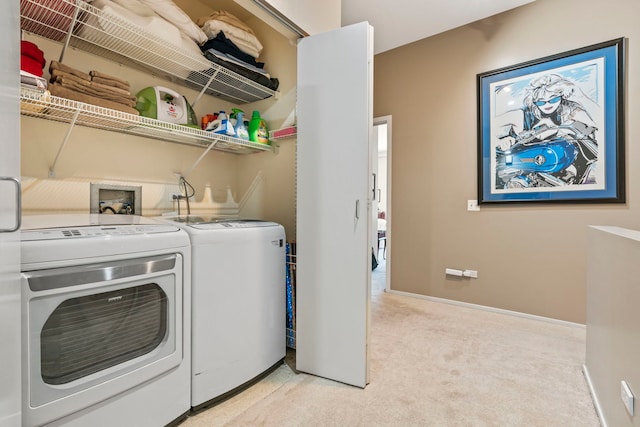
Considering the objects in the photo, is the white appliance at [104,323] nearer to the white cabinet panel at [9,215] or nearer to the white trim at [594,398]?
the white cabinet panel at [9,215]

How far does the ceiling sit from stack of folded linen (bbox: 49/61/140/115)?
2.18 meters

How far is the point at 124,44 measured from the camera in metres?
1.67

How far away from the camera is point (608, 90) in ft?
7.72

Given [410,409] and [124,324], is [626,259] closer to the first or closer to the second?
[410,409]

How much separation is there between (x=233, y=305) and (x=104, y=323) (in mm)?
555

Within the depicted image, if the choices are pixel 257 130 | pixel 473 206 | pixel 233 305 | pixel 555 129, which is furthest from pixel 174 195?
pixel 555 129

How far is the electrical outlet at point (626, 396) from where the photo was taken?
106 cm

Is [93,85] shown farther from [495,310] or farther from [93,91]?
[495,310]

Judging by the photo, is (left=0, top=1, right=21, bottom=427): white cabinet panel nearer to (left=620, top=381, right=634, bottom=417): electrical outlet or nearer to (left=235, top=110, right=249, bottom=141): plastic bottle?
(left=235, top=110, right=249, bottom=141): plastic bottle

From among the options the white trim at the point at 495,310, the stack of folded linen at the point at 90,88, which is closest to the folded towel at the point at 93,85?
the stack of folded linen at the point at 90,88

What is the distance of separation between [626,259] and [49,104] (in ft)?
8.05

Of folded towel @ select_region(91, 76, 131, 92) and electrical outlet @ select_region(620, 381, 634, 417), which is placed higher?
folded towel @ select_region(91, 76, 131, 92)

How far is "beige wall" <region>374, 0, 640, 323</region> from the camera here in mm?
2449

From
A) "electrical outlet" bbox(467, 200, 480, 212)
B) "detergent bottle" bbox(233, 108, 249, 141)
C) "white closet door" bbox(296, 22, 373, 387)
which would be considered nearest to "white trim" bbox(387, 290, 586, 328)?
"electrical outlet" bbox(467, 200, 480, 212)
